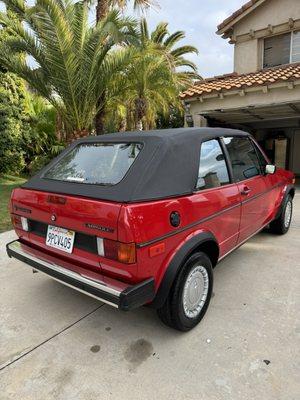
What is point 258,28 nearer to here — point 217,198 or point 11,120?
point 11,120

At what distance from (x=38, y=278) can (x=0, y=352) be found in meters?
1.27

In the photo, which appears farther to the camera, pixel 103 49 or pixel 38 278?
pixel 103 49

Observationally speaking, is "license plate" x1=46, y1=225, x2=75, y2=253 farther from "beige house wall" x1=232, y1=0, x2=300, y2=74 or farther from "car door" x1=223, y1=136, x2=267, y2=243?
"beige house wall" x1=232, y1=0, x2=300, y2=74

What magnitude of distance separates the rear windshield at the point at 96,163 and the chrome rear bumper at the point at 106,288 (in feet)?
2.46

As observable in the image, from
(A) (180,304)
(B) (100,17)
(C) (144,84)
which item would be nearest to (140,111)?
(C) (144,84)

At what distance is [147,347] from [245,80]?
932 centimetres

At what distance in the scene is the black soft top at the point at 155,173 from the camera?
2.30 meters

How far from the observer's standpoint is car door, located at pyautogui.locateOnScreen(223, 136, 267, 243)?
11.2 feet

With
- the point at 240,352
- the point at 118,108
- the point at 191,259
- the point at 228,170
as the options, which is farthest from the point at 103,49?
the point at 240,352

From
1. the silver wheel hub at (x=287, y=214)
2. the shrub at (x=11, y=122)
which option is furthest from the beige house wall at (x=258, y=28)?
the silver wheel hub at (x=287, y=214)

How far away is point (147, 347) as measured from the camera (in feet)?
8.26

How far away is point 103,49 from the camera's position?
7.77 meters

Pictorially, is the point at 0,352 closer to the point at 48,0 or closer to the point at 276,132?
the point at 48,0

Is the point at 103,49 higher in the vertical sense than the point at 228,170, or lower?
higher
